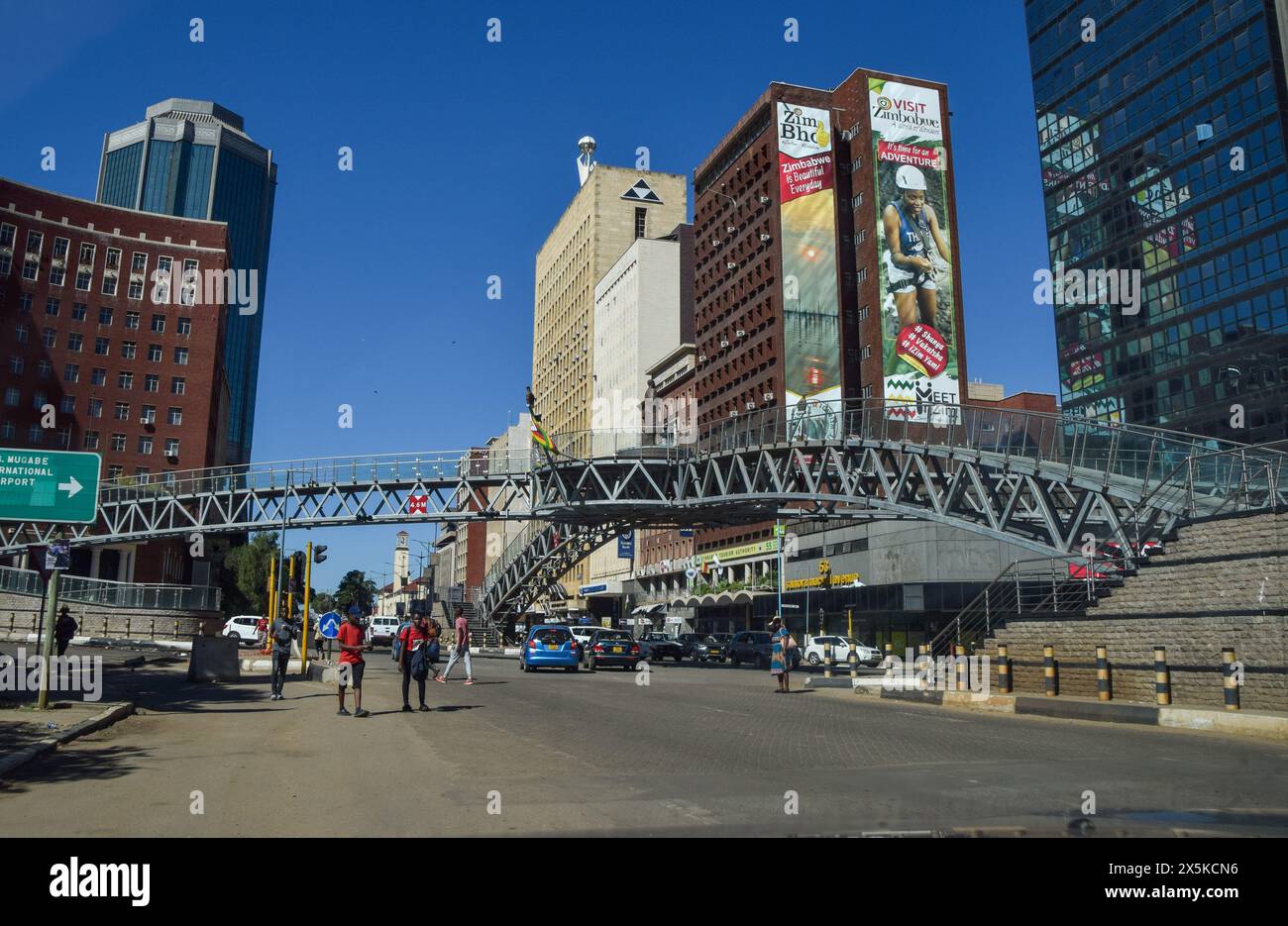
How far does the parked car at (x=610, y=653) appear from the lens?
38.7 metres

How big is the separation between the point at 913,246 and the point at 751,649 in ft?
160

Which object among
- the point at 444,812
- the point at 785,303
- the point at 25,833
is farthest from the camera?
the point at 785,303

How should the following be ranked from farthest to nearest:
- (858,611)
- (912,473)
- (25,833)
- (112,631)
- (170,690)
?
(858,611) → (112,631) → (912,473) → (170,690) → (25,833)

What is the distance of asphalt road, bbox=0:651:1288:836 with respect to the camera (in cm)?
759

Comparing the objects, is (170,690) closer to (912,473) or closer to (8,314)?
(912,473)

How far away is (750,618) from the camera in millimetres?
80938

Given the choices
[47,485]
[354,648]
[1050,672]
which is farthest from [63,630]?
[1050,672]

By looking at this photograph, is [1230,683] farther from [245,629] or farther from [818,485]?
[245,629]

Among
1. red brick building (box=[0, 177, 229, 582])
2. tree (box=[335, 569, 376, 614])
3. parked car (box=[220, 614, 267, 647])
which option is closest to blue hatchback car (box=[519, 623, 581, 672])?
parked car (box=[220, 614, 267, 647])

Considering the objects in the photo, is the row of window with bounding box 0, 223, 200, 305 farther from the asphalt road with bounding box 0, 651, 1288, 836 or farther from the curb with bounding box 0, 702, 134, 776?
the curb with bounding box 0, 702, 134, 776

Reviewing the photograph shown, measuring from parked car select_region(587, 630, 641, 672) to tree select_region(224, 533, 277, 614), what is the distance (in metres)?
60.3
